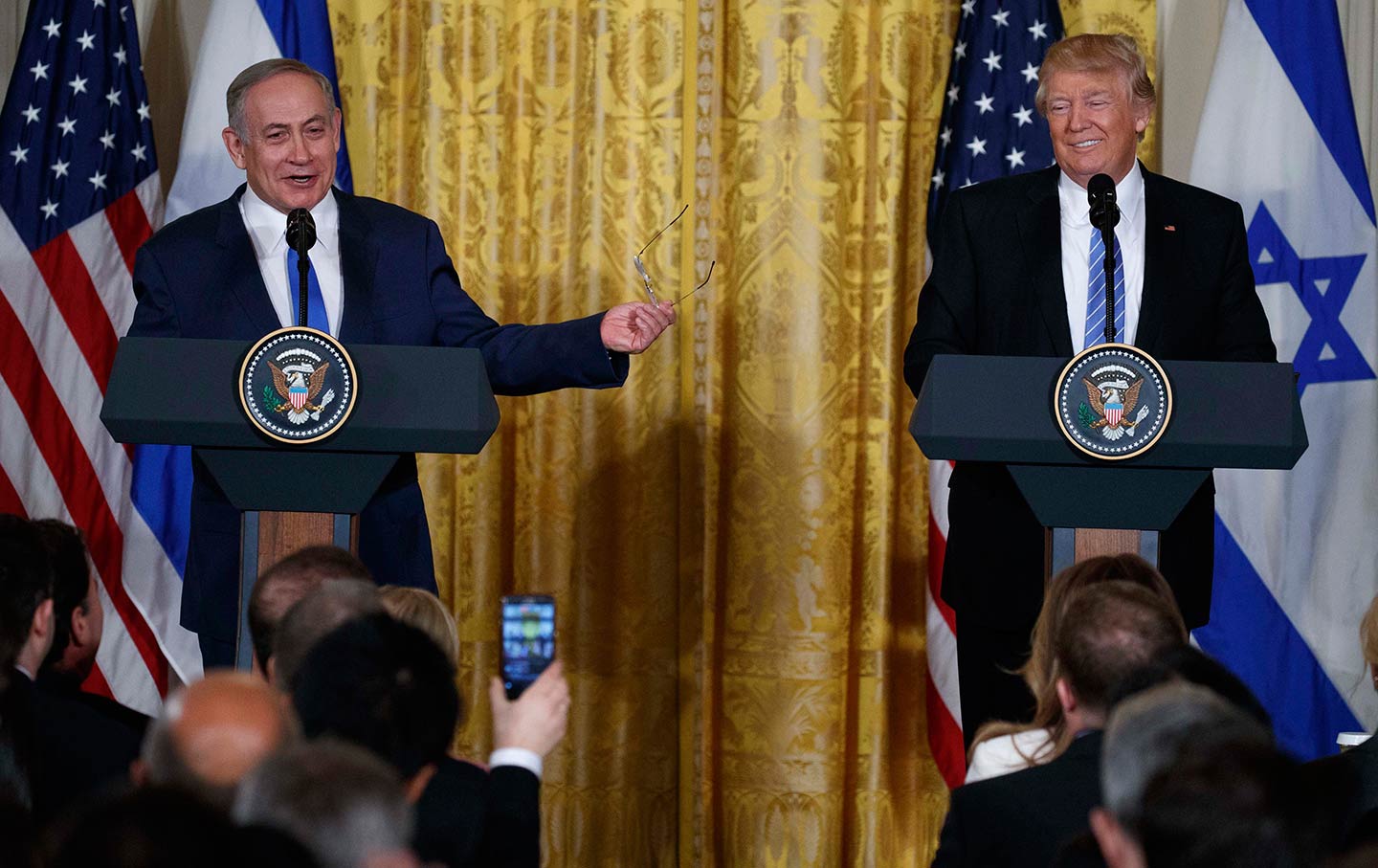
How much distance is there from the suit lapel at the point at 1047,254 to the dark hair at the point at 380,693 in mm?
2106

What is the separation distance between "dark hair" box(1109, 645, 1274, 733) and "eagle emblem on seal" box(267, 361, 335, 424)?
1596 millimetres

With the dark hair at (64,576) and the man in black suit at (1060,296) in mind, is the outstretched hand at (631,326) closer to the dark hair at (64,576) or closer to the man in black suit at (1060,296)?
the man in black suit at (1060,296)

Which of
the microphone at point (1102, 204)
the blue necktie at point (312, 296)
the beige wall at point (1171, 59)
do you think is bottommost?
the blue necktie at point (312, 296)

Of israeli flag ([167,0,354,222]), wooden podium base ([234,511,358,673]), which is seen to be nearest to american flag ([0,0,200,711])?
israeli flag ([167,0,354,222])

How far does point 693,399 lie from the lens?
572 cm

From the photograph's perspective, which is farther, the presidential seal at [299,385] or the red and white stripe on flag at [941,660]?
the red and white stripe on flag at [941,660]

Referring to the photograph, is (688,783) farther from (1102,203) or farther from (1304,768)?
(1304,768)

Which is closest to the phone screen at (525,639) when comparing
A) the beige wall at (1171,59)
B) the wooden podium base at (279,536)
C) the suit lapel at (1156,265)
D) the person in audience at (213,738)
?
the person in audience at (213,738)

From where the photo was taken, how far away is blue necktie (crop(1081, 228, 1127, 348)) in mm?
3863

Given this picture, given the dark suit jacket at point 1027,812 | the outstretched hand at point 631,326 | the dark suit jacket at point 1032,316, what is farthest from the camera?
the dark suit jacket at point 1032,316

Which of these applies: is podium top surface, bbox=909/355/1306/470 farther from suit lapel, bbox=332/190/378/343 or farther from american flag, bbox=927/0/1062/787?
american flag, bbox=927/0/1062/787

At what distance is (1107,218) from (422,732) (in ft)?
6.31

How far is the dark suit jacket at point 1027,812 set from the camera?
2332 mm

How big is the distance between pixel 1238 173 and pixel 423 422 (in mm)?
3133
